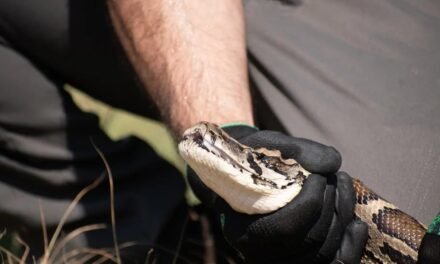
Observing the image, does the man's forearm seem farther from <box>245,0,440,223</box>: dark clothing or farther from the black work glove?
the black work glove

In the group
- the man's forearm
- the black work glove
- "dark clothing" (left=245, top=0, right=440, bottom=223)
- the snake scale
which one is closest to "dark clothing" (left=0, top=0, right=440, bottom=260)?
"dark clothing" (left=245, top=0, right=440, bottom=223)

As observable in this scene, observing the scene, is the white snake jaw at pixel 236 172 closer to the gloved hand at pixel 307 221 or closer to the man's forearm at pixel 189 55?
the gloved hand at pixel 307 221

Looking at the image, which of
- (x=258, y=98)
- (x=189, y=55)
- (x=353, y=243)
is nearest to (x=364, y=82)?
(x=258, y=98)

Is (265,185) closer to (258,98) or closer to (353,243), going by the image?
(353,243)

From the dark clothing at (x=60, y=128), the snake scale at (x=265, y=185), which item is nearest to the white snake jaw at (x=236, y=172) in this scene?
the snake scale at (x=265, y=185)

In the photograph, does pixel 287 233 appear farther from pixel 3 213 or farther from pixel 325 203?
pixel 3 213

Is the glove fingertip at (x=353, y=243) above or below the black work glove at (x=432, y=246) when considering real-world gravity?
below

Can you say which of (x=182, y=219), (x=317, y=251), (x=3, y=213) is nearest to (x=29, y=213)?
(x=3, y=213)
